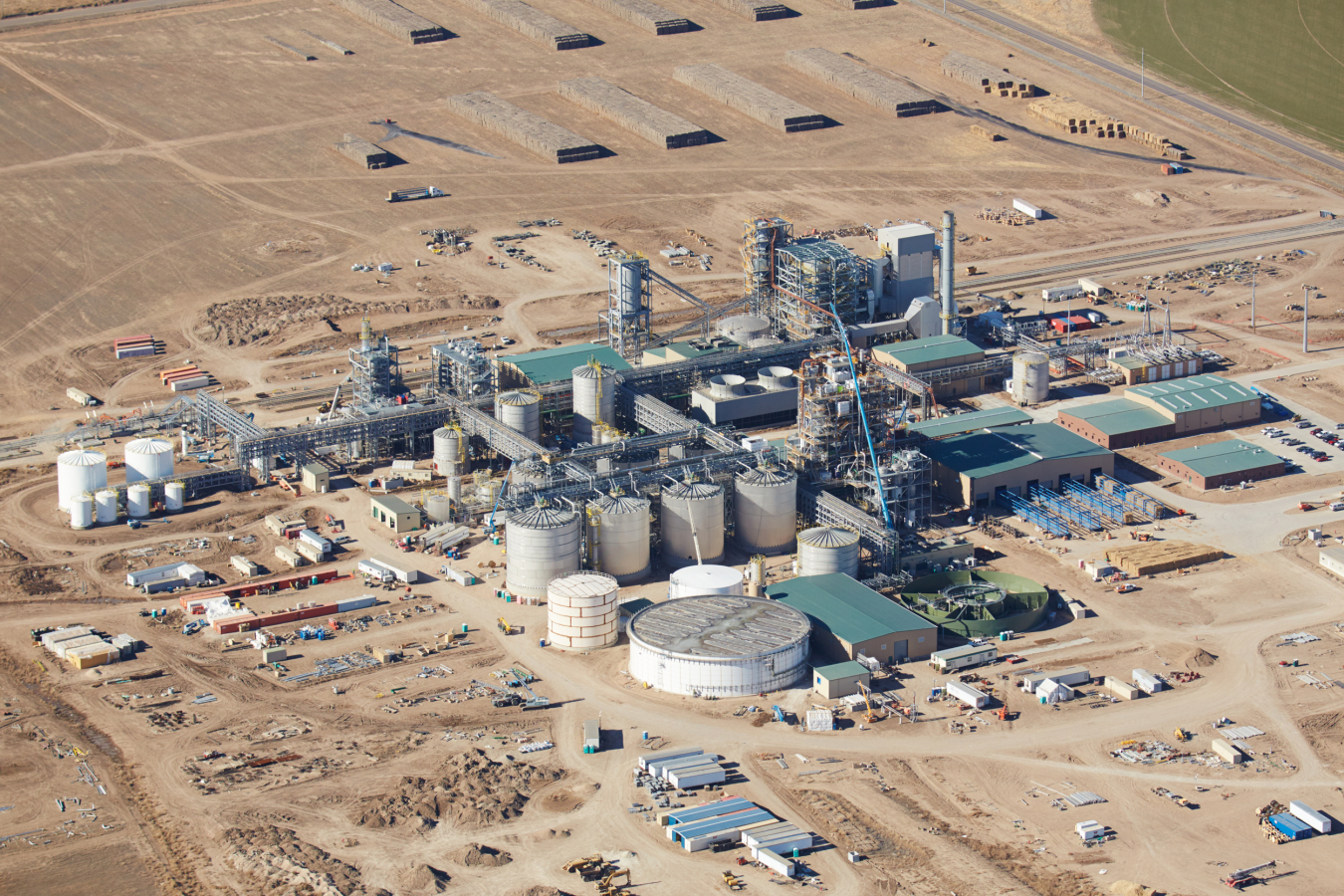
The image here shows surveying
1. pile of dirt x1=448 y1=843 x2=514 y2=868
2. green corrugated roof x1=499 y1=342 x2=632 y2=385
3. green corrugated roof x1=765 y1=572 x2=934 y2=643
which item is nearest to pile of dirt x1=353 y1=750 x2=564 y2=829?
pile of dirt x1=448 y1=843 x2=514 y2=868

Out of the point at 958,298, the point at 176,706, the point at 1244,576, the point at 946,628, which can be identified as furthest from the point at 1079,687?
the point at 958,298

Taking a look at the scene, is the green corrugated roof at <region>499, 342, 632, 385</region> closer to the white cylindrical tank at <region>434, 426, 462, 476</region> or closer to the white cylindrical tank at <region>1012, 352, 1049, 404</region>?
the white cylindrical tank at <region>434, 426, 462, 476</region>

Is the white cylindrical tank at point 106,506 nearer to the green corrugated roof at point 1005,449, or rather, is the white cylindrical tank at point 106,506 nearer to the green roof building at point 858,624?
the green roof building at point 858,624

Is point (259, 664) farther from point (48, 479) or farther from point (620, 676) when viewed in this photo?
point (48, 479)

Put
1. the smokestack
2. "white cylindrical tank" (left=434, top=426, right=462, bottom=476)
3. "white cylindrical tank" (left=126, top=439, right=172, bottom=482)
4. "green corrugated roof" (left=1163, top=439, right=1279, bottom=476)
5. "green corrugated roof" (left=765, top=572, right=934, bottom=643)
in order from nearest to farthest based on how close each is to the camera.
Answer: "green corrugated roof" (left=765, top=572, right=934, bottom=643), "white cylindrical tank" (left=126, top=439, right=172, bottom=482), "green corrugated roof" (left=1163, top=439, right=1279, bottom=476), "white cylindrical tank" (left=434, top=426, right=462, bottom=476), the smokestack

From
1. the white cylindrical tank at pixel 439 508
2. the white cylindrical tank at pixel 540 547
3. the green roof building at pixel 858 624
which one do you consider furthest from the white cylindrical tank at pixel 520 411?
the green roof building at pixel 858 624

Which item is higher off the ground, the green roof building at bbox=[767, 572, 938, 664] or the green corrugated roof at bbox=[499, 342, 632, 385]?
the green corrugated roof at bbox=[499, 342, 632, 385]
